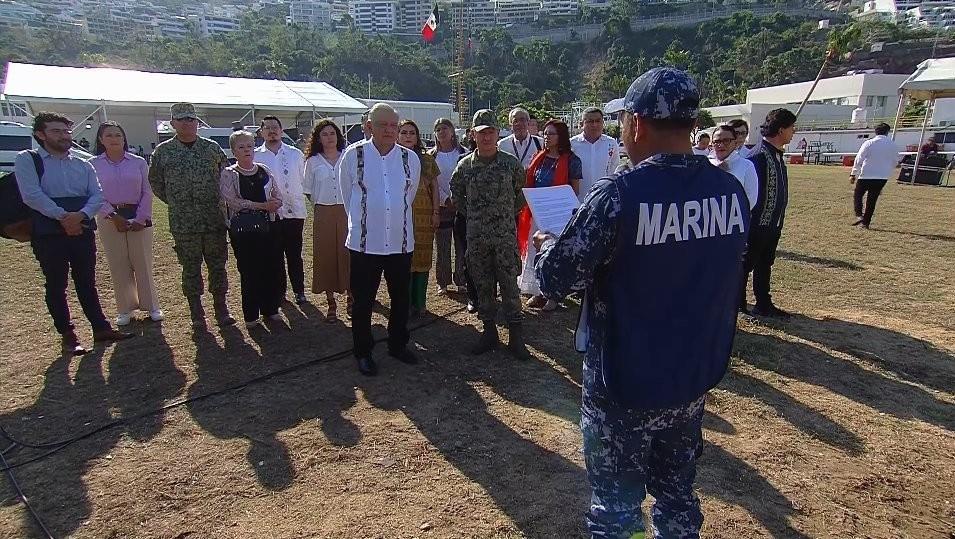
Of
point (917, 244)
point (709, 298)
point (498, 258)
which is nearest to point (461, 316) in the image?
point (498, 258)

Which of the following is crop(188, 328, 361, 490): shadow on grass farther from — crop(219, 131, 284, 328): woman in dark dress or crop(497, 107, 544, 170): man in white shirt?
crop(497, 107, 544, 170): man in white shirt

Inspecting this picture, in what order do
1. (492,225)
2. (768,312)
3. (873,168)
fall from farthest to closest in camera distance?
(873,168) → (768,312) → (492,225)

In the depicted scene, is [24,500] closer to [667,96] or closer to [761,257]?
[667,96]

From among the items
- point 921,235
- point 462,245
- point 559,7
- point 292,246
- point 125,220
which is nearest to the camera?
point 125,220

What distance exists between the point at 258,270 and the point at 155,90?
90.4 feet

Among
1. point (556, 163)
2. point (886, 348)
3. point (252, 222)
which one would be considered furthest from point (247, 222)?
point (886, 348)

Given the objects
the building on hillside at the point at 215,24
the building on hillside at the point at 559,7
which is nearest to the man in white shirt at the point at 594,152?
the building on hillside at the point at 559,7

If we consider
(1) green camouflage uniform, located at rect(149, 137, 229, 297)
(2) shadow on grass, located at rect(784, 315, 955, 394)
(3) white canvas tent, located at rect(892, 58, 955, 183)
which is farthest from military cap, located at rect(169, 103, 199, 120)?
(3) white canvas tent, located at rect(892, 58, 955, 183)

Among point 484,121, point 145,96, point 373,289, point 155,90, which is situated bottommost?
point 373,289

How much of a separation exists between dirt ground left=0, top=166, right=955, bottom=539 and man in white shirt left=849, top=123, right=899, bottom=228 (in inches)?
190

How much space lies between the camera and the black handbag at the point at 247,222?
4637 millimetres

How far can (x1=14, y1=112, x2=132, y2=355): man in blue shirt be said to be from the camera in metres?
4.09

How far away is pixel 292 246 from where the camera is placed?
5.48 metres

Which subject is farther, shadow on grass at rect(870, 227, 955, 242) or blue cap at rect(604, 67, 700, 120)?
shadow on grass at rect(870, 227, 955, 242)
